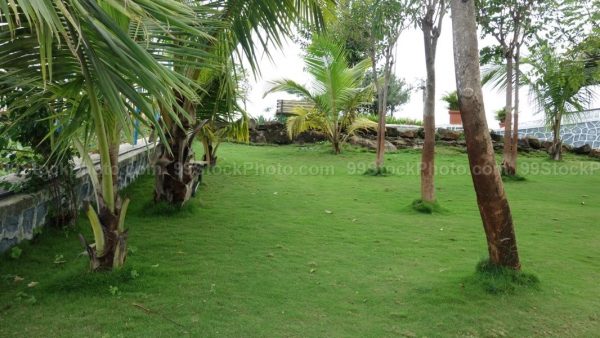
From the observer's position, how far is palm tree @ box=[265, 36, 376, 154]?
31.3ft

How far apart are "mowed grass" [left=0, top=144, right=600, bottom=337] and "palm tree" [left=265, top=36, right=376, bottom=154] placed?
14.5 feet

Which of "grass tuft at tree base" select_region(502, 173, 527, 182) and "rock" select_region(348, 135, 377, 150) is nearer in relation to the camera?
"grass tuft at tree base" select_region(502, 173, 527, 182)

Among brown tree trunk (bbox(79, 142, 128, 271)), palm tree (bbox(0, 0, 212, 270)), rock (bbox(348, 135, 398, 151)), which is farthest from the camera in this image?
rock (bbox(348, 135, 398, 151))

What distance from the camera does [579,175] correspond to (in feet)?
29.4

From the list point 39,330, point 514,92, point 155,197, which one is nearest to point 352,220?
point 155,197

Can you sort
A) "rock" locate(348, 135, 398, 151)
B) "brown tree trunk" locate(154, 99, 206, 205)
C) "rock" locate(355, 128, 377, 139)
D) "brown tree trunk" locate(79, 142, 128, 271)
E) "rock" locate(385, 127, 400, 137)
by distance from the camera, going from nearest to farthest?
"brown tree trunk" locate(79, 142, 128, 271) → "brown tree trunk" locate(154, 99, 206, 205) → "rock" locate(348, 135, 398, 151) → "rock" locate(355, 128, 377, 139) → "rock" locate(385, 127, 400, 137)

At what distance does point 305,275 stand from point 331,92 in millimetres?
7336

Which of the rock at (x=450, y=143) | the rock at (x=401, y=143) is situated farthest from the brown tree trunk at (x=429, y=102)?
Answer: the rock at (x=450, y=143)

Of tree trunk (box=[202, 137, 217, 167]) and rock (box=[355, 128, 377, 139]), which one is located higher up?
rock (box=[355, 128, 377, 139])

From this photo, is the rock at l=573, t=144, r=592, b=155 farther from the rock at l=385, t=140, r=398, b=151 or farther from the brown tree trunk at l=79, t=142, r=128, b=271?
Answer: the brown tree trunk at l=79, t=142, r=128, b=271

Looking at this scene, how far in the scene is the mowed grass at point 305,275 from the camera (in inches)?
97.6

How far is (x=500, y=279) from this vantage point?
2.96m

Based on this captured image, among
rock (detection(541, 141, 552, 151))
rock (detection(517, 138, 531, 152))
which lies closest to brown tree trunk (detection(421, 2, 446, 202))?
rock (detection(517, 138, 531, 152))

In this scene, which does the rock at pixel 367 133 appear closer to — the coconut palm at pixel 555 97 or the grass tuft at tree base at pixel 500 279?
the coconut palm at pixel 555 97
